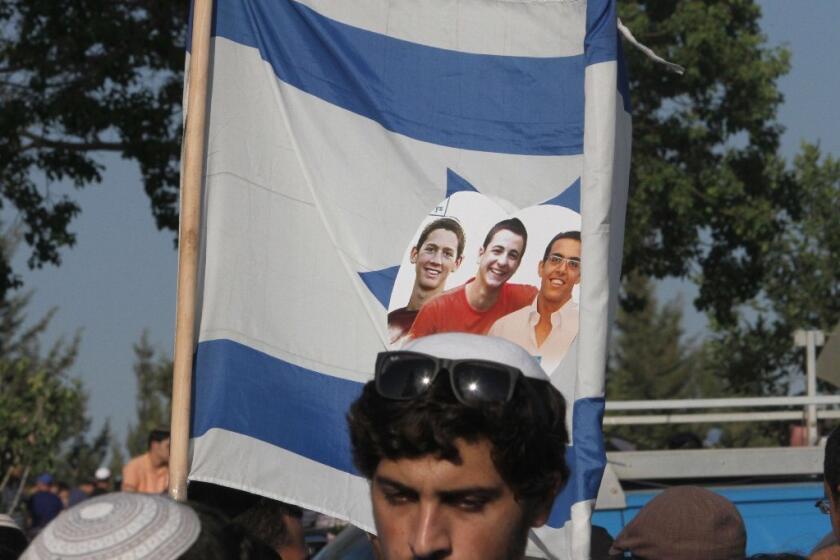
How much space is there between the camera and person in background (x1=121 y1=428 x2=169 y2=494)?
387 inches

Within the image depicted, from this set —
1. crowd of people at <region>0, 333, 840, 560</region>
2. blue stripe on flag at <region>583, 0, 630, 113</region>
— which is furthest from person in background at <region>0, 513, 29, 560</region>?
blue stripe on flag at <region>583, 0, 630, 113</region>

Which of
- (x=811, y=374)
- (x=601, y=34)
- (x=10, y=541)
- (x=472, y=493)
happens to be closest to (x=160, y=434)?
(x=811, y=374)

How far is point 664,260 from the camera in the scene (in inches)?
744

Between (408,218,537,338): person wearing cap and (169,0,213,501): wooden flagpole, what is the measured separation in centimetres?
82

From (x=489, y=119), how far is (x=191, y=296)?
131 cm

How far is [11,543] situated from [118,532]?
6.03ft

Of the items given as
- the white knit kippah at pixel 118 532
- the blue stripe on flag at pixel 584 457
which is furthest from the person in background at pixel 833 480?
the white knit kippah at pixel 118 532

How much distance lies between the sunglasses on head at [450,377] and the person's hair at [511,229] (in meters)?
2.67

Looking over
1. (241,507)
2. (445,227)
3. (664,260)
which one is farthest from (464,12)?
(664,260)

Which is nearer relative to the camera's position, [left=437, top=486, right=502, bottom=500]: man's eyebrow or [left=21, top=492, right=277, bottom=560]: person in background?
[left=21, top=492, right=277, bottom=560]: person in background

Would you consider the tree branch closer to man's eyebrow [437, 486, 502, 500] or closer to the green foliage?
the green foliage

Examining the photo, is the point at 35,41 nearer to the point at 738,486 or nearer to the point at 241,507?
the point at 738,486

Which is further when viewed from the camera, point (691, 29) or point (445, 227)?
point (691, 29)

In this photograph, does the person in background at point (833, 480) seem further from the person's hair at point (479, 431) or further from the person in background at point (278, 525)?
the person in background at point (278, 525)
